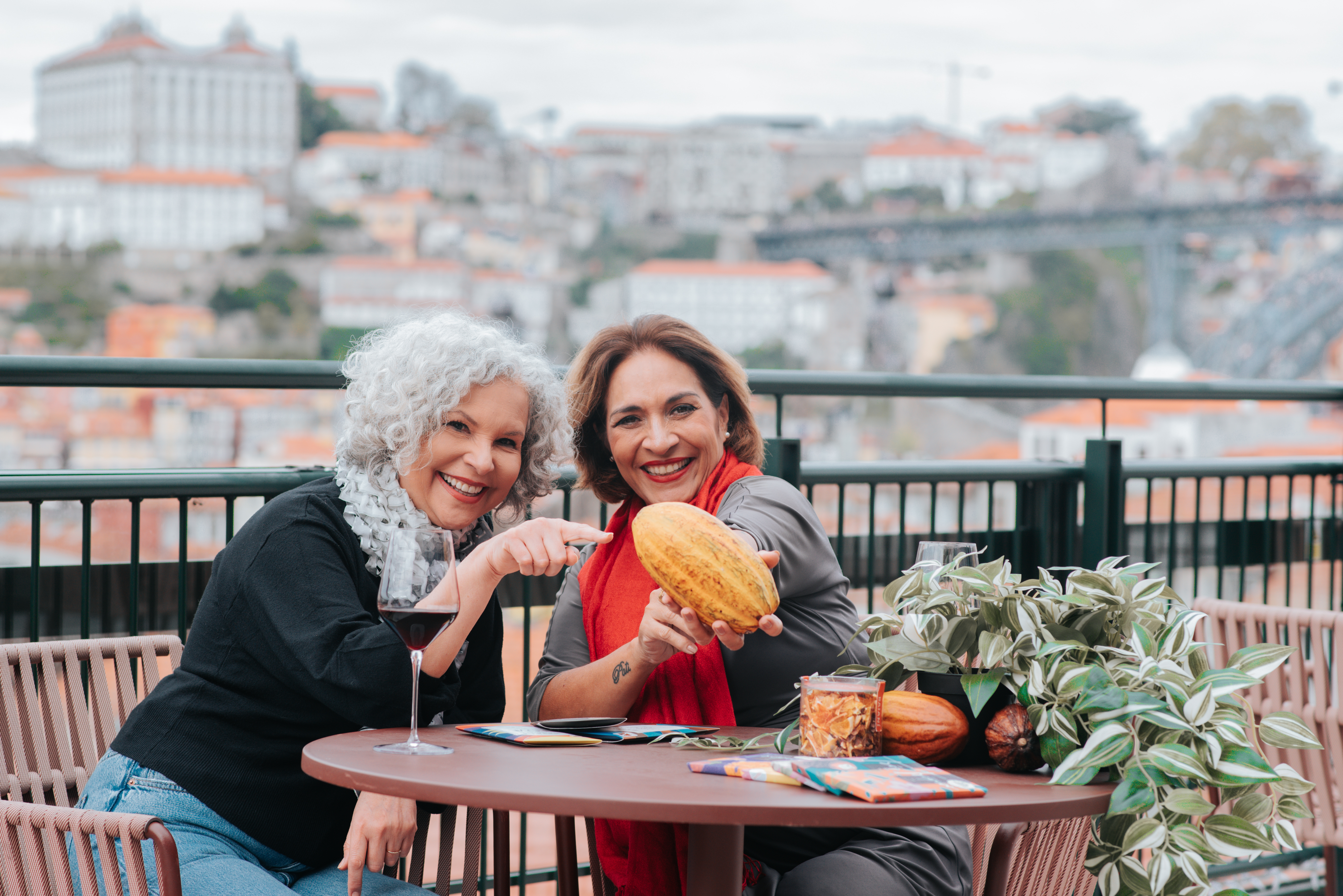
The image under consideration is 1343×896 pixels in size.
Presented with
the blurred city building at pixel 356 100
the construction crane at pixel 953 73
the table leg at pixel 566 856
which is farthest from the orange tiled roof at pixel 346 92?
the table leg at pixel 566 856

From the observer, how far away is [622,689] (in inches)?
75.9

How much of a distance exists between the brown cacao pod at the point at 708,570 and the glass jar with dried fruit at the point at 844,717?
0.50 feet

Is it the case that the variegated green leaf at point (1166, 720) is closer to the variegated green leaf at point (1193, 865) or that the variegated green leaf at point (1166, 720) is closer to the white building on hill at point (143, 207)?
the variegated green leaf at point (1193, 865)

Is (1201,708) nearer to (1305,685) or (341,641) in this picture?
(341,641)

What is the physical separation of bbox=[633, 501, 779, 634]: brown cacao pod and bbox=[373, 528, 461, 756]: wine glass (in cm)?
27

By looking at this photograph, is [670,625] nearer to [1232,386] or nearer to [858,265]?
[1232,386]

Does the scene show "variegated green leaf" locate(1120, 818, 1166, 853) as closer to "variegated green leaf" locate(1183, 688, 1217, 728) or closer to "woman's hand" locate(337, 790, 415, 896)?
"variegated green leaf" locate(1183, 688, 1217, 728)

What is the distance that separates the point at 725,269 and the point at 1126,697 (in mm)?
82133

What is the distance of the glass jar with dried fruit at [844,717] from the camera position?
5.08 feet

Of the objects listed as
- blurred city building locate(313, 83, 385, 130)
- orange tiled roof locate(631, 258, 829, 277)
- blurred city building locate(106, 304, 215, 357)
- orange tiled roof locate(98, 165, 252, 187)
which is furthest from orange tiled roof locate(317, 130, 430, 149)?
blurred city building locate(106, 304, 215, 357)

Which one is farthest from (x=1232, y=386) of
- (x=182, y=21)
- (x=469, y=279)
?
(x=182, y=21)

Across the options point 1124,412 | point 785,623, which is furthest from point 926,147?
point 785,623

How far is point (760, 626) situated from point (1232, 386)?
A: 102 inches

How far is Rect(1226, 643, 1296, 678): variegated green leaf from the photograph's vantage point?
5.08ft
